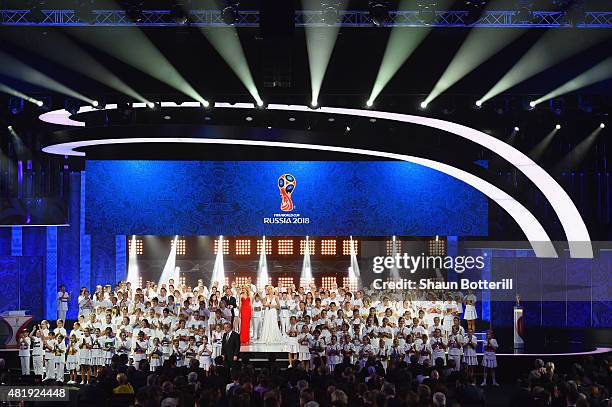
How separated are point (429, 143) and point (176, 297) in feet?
27.7

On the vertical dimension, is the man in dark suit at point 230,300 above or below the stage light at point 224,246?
below

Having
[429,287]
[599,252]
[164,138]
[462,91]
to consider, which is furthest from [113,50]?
[599,252]

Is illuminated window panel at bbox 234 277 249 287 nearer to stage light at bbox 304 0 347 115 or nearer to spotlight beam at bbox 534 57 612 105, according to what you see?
stage light at bbox 304 0 347 115

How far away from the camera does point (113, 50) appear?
66.8 feet

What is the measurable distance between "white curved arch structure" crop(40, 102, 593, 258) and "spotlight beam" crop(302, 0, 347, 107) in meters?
2.47

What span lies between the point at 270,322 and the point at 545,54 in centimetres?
978

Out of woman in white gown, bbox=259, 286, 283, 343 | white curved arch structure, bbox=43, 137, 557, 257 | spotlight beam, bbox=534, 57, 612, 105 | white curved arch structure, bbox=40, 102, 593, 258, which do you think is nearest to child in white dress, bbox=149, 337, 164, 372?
woman in white gown, bbox=259, 286, 283, 343

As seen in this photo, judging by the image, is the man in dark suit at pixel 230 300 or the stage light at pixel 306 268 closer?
the man in dark suit at pixel 230 300

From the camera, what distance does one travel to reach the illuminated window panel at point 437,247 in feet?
89.2

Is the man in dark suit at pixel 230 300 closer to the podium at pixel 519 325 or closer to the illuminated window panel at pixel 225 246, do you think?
the illuminated window panel at pixel 225 246

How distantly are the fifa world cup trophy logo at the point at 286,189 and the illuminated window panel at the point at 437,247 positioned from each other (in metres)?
5.01

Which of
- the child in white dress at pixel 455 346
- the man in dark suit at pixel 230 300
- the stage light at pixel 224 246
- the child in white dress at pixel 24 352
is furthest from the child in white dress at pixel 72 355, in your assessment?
the child in white dress at pixel 455 346

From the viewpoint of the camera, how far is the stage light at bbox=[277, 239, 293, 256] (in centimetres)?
2780

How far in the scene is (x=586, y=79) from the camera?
20.7 m
